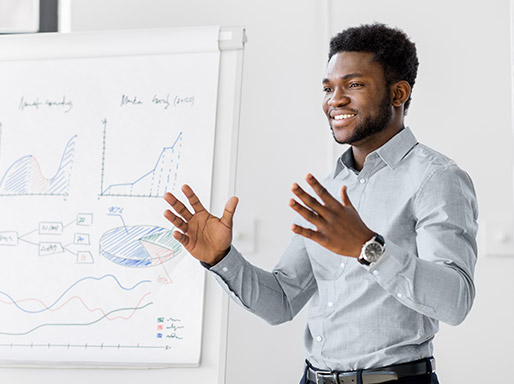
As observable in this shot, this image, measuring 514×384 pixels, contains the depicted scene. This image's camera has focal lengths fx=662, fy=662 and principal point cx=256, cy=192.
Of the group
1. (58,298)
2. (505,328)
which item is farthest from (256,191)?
(505,328)

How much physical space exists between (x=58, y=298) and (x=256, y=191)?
67 cm

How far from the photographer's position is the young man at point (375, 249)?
1086mm

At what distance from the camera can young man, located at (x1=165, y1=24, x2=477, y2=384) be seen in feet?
3.56

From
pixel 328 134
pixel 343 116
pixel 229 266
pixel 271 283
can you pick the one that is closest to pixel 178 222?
pixel 229 266

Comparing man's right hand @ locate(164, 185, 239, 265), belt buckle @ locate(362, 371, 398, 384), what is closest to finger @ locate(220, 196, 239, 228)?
man's right hand @ locate(164, 185, 239, 265)

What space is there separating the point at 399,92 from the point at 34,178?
995 mm

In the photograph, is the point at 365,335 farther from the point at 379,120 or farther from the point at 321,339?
the point at 379,120

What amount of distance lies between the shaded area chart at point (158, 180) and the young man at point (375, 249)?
0.40m

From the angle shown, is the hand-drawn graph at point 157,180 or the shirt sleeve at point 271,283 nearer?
the shirt sleeve at point 271,283

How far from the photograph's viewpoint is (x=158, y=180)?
1.72 m

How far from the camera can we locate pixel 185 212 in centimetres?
131

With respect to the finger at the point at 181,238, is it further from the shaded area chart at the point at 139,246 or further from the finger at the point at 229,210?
the shaded area chart at the point at 139,246

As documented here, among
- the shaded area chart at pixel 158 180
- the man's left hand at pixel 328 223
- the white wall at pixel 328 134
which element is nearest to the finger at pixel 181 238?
the man's left hand at pixel 328 223

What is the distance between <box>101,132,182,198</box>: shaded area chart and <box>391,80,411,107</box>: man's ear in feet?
1.99
